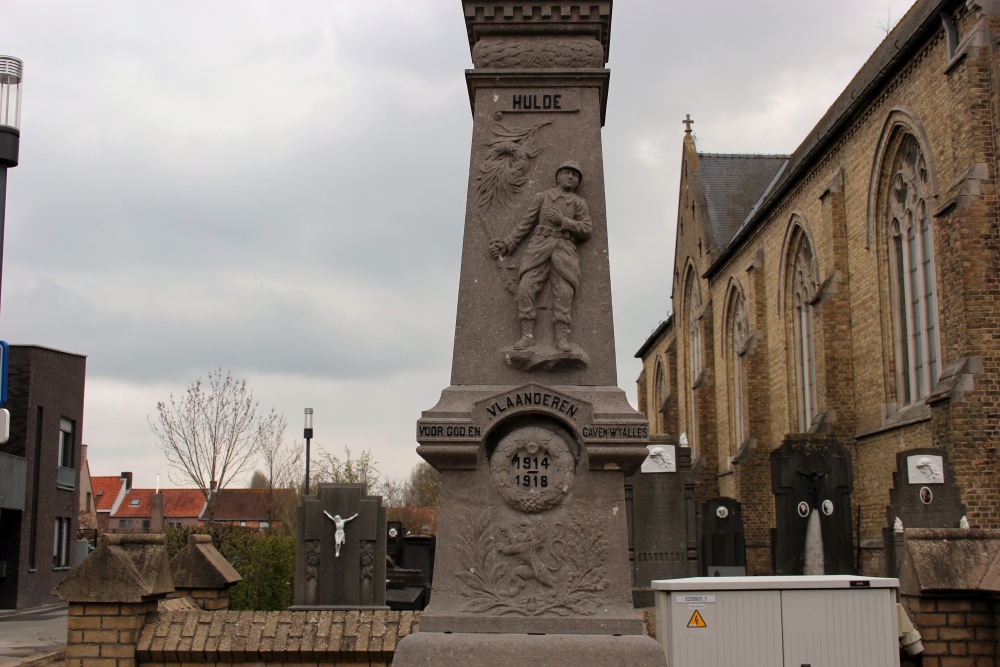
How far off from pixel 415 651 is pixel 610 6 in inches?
153

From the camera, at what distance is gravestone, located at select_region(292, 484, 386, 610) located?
12.9 meters

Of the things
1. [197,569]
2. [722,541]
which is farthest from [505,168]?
[722,541]

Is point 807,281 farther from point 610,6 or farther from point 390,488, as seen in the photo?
point 390,488

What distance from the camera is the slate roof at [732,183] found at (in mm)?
39312

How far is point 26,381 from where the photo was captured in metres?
28.6

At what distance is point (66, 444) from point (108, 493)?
153 ft

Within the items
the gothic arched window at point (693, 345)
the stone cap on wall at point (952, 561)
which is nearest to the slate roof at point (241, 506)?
the gothic arched window at point (693, 345)

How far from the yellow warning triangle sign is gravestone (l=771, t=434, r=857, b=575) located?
767 centimetres

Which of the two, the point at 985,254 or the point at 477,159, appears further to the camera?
the point at 985,254

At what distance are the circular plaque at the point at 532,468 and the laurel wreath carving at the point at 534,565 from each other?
122 mm

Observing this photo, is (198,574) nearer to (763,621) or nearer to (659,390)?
(763,621)

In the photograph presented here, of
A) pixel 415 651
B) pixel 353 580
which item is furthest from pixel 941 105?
pixel 415 651

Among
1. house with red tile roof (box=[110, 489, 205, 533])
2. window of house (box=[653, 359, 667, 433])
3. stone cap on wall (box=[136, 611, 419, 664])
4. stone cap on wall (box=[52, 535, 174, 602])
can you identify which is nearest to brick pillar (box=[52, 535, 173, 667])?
stone cap on wall (box=[52, 535, 174, 602])

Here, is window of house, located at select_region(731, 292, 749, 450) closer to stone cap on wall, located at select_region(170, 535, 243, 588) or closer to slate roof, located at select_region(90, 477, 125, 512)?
stone cap on wall, located at select_region(170, 535, 243, 588)
